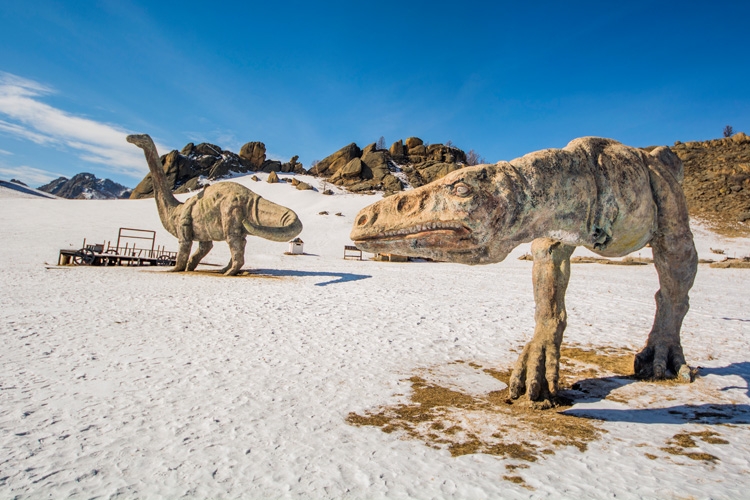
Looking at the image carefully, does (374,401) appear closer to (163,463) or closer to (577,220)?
(163,463)

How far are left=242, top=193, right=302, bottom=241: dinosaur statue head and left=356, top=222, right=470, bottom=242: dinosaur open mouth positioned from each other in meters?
8.00

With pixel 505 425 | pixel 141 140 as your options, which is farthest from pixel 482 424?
pixel 141 140

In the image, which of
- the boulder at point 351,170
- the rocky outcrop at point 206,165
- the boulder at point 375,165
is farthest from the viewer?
the boulder at point 375,165

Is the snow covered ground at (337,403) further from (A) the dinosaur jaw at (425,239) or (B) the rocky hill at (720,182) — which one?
(B) the rocky hill at (720,182)

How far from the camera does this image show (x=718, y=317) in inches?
328

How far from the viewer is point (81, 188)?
3720 inches

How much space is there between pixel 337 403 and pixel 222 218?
31.3ft

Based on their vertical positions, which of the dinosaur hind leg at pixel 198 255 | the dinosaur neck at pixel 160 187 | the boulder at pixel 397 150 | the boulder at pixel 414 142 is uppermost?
the boulder at pixel 414 142

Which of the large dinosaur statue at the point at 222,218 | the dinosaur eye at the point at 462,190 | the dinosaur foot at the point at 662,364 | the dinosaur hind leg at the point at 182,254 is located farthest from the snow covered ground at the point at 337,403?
the dinosaur hind leg at the point at 182,254

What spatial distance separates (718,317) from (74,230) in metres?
28.6

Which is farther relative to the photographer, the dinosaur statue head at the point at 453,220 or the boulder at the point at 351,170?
the boulder at the point at 351,170

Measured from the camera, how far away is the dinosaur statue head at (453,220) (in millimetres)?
2898

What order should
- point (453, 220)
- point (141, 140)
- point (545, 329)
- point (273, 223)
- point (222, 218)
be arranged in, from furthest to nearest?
point (141, 140) < point (222, 218) < point (273, 223) < point (545, 329) < point (453, 220)

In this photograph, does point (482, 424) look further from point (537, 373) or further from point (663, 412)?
point (663, 412)
